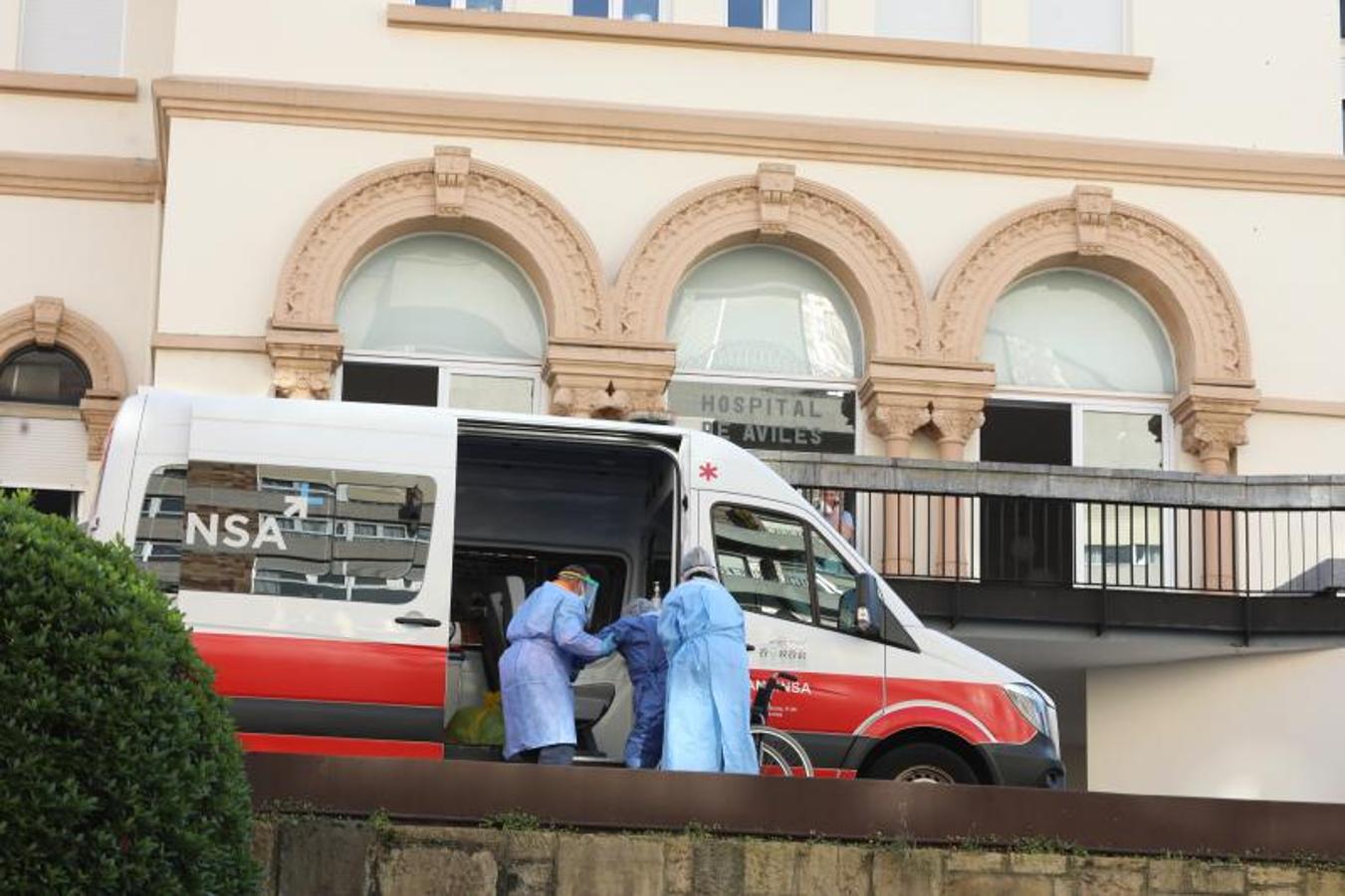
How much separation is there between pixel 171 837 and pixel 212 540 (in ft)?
22.3

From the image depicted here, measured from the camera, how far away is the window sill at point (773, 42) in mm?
24234

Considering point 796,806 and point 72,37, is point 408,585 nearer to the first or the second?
point 796,806

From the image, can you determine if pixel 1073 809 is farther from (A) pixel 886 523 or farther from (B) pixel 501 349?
(B) pixel 501 349

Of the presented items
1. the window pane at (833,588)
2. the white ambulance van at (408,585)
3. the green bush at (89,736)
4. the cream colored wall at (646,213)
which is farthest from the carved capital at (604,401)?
the green bush at (89,736)

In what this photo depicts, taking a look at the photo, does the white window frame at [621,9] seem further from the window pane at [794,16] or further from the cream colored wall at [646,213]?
the cream colored wall at [646,213]

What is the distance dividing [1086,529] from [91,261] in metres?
10.4

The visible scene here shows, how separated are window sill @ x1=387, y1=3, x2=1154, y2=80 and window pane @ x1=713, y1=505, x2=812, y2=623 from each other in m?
9.63

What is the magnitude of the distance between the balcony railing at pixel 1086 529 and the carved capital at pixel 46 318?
7.77m

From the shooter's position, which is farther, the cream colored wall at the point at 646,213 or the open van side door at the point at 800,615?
the cream colored wall at the point at 646,213

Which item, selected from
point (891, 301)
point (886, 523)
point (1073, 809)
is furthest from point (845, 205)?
point (1073, 809)

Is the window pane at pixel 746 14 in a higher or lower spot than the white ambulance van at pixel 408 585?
higher

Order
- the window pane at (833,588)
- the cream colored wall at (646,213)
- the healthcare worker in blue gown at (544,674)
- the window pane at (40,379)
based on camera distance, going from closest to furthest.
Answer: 1. the healthcare worker in blue gown at (544,674)
2. the window pane at (833,588)
3. the cream colored wall at (646,213)
4. the window pane at (40,379)

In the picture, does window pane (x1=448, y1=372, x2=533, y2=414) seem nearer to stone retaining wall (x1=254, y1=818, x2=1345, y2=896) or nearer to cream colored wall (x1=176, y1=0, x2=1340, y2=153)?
cream colored wall (x1=176, y1=0, x2=1340, y2=153)

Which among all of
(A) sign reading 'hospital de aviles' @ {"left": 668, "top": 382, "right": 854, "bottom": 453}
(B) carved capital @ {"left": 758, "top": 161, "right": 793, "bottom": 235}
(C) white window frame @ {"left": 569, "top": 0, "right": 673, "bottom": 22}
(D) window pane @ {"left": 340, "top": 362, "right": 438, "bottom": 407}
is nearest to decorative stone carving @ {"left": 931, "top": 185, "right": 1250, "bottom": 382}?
(A) sign reading 'hospital de aviles' @ {"left": 668, "top": 382, "right": 854, "bottom": 453}
